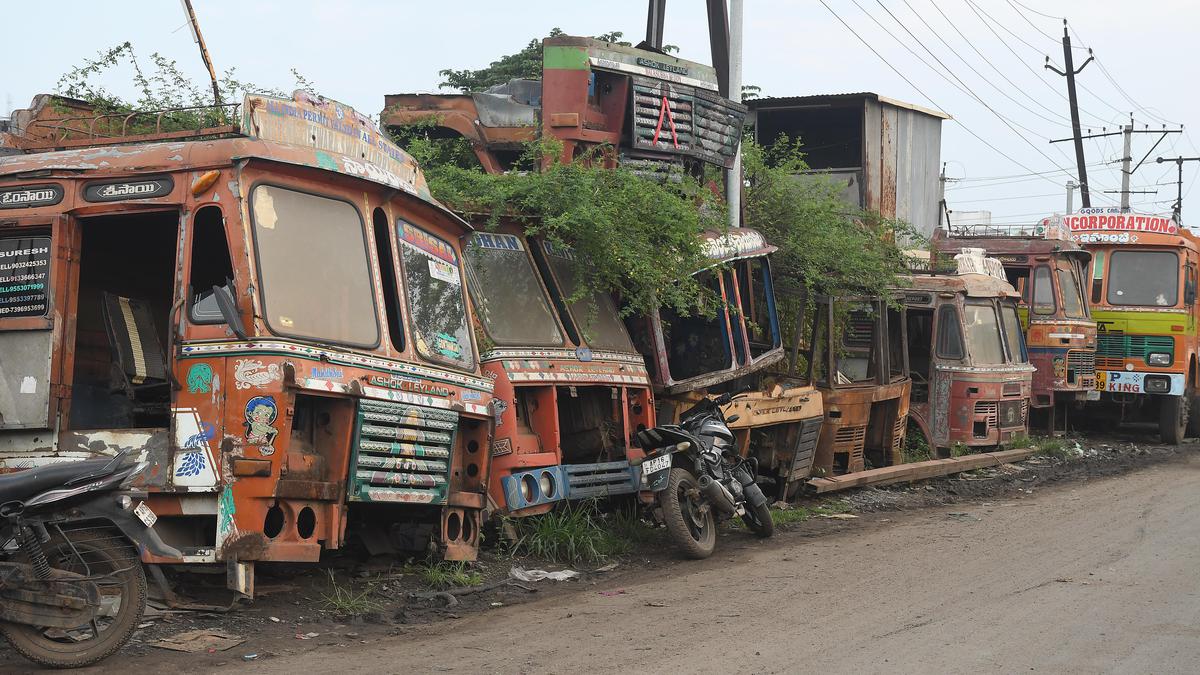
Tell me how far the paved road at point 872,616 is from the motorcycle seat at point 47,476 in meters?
1.15

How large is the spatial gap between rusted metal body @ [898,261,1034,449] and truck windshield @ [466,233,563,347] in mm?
7031

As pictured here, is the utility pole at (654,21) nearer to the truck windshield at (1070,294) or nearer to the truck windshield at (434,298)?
the truck windshield at (1070,294)

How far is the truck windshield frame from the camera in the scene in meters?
6.46

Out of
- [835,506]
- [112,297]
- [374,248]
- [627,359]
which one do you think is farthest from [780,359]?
[112,297]

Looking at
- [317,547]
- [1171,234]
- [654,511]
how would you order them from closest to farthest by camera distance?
[317,547], [654,511], [1171,234]

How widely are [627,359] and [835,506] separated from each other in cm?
356

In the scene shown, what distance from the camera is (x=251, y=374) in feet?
20.2

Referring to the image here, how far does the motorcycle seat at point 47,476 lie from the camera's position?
5.48m

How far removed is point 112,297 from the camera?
7.31 m

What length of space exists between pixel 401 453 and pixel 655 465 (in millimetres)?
2451

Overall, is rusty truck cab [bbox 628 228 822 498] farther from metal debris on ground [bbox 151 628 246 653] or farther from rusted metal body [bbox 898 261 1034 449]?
metal debris on ground [bbox 151 628 246 653]

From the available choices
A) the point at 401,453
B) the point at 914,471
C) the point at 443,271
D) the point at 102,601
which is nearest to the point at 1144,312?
the point at 914,471

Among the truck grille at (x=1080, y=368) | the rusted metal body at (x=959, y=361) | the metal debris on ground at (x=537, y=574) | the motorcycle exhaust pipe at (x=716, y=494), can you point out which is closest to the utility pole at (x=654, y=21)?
the rusted metal body at (x=959, y=361)

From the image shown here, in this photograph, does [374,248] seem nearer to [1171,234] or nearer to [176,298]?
[176,298]
